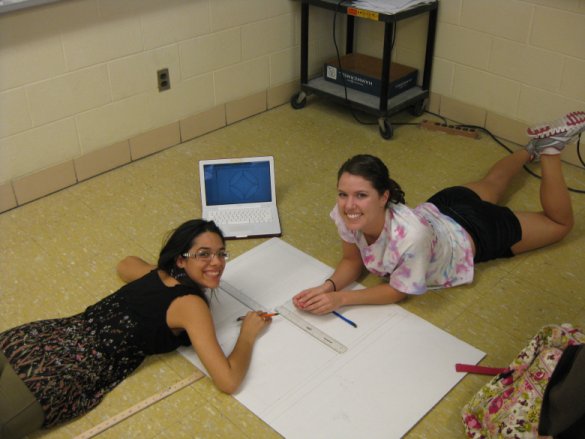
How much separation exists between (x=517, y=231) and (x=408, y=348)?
2.20ft

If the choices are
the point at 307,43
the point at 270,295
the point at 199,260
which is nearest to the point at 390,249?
the point at 270,295

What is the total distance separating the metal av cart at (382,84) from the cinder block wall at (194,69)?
0.06 meters

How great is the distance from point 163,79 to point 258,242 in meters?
1.02

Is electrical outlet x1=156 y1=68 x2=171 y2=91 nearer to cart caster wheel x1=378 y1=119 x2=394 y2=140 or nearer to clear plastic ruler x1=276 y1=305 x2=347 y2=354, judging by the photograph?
cart caster wheel x1=378 y1=119 x2=394 y2=140

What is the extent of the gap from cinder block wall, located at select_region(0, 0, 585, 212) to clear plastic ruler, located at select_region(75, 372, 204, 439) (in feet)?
4.24

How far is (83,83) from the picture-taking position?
9.05ft

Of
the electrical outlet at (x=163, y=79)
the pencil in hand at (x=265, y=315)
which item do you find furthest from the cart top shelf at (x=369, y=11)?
the pencil in hand at (x=265, y=315)

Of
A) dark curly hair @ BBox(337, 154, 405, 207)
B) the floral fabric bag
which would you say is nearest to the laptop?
dark curly hair @ BBox(337, 154, 405, 207)

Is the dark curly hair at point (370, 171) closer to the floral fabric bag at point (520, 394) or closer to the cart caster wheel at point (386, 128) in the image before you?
the floral fabric bag at point (520, 394)

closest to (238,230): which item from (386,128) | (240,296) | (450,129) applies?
(240,296)

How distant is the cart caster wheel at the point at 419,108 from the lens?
11.5ft

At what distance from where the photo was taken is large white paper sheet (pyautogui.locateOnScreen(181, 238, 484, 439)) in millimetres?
1767

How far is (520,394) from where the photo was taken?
1587mm

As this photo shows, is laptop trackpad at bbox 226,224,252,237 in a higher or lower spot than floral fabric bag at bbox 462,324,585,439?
lower
